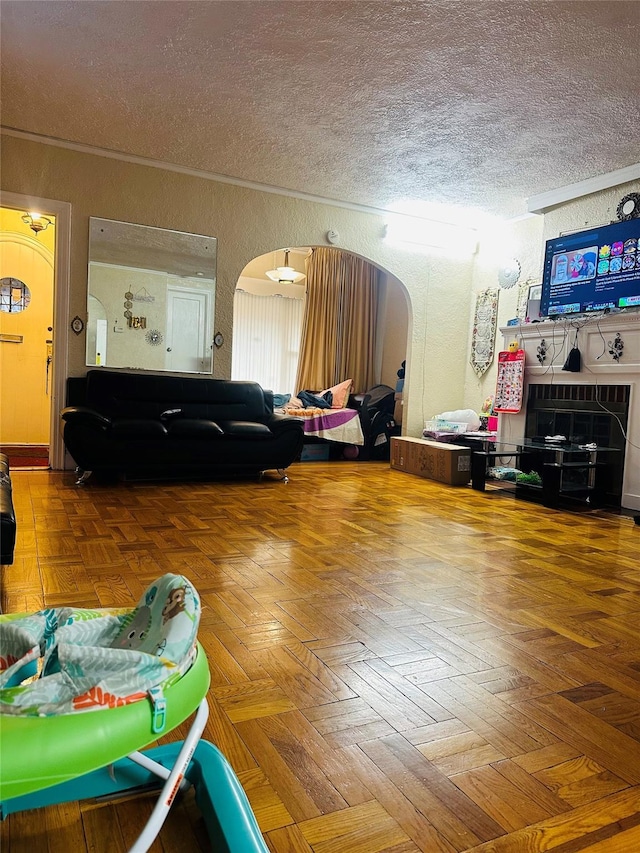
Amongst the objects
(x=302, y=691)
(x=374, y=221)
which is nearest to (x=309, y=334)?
(x=374, y=221)

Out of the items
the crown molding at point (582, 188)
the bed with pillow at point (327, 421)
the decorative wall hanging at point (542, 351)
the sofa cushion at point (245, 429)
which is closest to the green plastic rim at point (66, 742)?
the sofa cushion at point (245, 429)

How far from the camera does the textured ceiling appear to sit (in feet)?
10.1

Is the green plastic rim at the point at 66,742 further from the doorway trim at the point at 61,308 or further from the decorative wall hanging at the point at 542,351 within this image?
the decorative wall hanging at the point at 542,351

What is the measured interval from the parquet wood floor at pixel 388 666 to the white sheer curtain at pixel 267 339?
16.0ft

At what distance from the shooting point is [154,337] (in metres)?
5.46

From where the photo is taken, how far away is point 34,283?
677 centimetres

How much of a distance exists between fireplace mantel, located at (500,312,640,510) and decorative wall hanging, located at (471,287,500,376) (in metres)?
0.88

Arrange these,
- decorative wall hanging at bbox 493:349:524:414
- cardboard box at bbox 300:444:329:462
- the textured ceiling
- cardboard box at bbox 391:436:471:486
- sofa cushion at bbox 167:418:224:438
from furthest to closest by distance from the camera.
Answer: cardboard box at bbox 300:444:329:462
decorative wall hanging at bbox 493:349:524:414
cardboard box at bbox 391:436:471:486
sofa cushion at bbox 167:418:224:438
the textured ceiling

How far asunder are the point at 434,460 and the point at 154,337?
9.21ft

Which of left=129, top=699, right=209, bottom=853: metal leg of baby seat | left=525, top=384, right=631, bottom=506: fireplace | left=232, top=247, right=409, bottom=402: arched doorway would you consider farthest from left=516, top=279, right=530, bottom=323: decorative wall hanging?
left=129, top=699, right=209, bottom=853: metal leg of baby seat

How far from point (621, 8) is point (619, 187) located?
7.89ft

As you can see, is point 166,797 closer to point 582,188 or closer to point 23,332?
point 582,188

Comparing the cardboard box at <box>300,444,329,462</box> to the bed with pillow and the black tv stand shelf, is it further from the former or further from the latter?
the black tv stand shelf

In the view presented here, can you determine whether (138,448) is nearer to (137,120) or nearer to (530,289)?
(137,120)
